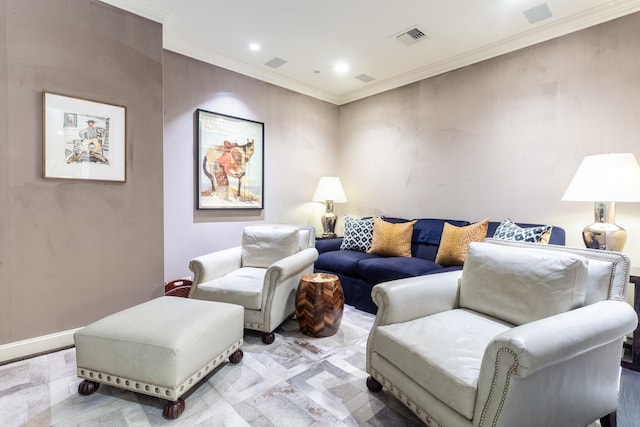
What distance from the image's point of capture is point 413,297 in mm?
1739

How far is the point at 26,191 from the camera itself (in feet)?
6.97

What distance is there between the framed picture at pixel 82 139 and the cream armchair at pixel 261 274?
1.01 m

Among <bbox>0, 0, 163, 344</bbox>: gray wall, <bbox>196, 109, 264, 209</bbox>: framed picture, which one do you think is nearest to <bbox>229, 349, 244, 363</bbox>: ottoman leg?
<bbox>0, 0, 163, 344</bbox>: gray wall

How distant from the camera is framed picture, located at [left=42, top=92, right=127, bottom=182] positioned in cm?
219

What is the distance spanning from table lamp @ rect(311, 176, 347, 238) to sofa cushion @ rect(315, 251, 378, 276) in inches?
27.0

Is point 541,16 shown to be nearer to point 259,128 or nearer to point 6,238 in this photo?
point 259,128

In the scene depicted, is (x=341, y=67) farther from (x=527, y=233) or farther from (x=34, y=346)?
(x=34, y=346)

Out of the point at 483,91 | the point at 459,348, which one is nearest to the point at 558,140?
the point at 483,91

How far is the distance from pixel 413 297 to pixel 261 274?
56.4 inches

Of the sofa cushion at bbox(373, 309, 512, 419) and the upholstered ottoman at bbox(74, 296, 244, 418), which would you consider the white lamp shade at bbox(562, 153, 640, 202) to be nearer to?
the sofa cushion at bbox(373, 309, 512, 419)

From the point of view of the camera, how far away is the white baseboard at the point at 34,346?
207 centimetres

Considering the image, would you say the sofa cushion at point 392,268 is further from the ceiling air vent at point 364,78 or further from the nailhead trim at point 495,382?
the ceiling air vent at point 364,78

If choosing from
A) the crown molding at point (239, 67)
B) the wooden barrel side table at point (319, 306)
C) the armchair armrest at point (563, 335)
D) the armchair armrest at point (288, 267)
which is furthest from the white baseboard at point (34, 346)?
the armchair armrest at point (563, 335)

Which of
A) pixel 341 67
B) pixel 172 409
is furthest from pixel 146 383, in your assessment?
pixel 341 67
